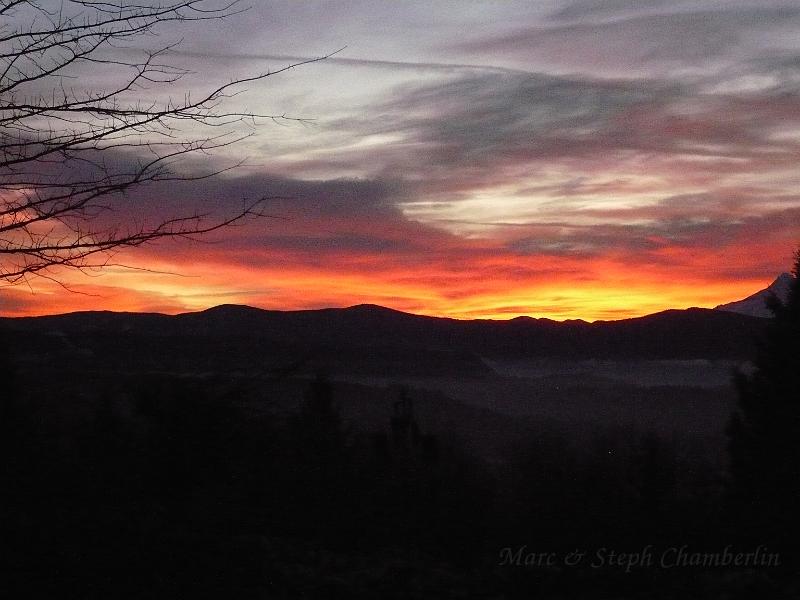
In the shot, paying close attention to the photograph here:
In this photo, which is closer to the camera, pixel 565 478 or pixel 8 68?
pixel 8 68

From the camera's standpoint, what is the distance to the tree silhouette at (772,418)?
3366 centimetres

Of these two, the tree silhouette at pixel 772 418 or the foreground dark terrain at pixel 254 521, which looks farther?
the tree silhouette at pixel 772 418

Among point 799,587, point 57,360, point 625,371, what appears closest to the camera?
point 799,587

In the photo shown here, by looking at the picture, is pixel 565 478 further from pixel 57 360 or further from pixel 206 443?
pixel 57 360

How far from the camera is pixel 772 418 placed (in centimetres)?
3784

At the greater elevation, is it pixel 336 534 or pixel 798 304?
pixel 798 304

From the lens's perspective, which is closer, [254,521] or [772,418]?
[254,521]

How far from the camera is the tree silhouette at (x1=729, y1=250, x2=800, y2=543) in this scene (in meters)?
33.7

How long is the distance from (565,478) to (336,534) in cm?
1570

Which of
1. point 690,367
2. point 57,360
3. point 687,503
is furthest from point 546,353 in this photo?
point 687,503

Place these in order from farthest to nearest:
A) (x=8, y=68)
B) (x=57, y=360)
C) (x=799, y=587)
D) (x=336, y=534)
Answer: (x=57, y=360) → (x=336, y=534) → (x=799, y=587) → (x=8, y=68)

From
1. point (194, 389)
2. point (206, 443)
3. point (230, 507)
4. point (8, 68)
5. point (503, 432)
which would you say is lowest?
point (503, 432)

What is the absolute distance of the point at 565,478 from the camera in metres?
24.9

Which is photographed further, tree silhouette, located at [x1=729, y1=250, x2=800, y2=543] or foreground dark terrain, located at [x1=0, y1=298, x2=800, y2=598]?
tree silhouette, located at [x1=729, y1=250, x2=800, y2=543]
